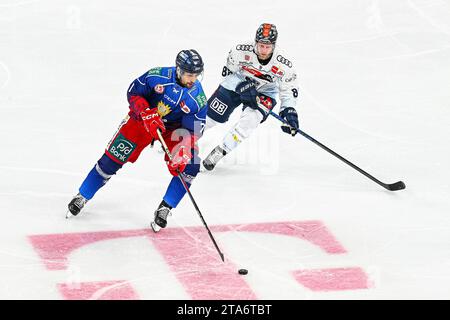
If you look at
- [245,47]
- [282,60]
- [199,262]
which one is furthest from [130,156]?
[282,60]

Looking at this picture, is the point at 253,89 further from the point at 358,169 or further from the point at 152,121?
the point at 152,121

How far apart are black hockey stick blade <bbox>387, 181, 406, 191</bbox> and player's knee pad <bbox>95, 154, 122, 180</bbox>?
2324 mm

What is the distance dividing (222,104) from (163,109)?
148 cm

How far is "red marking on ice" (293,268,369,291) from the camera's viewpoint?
7895 mm

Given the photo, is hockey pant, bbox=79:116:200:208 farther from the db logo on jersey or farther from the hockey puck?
the db logo on jersey

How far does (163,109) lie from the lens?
27.8ft

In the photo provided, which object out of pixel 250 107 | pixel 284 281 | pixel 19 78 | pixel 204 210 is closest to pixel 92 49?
pixel 19 78

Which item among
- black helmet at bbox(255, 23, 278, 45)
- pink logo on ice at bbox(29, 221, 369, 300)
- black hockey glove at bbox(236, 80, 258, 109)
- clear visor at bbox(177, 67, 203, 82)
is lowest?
pink logo on ice at bbox(29, 221, 369, 300)

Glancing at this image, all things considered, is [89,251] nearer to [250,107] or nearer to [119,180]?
[119,180]

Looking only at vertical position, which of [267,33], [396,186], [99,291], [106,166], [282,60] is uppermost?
[267,33]

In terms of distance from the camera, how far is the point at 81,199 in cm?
865

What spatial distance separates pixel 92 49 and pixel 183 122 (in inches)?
153

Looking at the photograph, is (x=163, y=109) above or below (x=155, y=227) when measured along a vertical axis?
above

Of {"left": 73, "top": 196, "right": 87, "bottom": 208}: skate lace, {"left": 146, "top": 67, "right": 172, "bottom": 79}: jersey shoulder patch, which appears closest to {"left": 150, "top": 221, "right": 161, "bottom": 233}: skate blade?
{"left": 73, "top": 196, "right": 87, "bottom": 208}: skate lace
